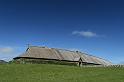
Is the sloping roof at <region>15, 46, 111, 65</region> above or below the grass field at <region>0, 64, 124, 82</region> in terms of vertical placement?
above

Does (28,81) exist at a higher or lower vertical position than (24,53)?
lower

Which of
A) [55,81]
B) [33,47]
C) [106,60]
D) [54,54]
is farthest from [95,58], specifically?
[55,81]

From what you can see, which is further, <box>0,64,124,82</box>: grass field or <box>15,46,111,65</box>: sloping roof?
<box>15,46,111,65</box>: sloping roof

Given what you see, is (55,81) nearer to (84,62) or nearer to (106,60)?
(84,62)

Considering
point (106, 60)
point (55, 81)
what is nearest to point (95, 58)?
point (106, 60)

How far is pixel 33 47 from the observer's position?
282 ft

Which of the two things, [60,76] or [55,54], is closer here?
[60,76]

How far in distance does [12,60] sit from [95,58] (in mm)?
33181

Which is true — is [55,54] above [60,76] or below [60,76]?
above

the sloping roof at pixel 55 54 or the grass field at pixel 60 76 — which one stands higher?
Result: the sloping roof at pixel 55 54

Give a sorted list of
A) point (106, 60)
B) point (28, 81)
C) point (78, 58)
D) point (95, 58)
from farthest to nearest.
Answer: point (106, 60) → point (95, 58) → point (78, 58) → point (28, 81)

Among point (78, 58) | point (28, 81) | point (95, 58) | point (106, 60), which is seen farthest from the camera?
point (106, 60)

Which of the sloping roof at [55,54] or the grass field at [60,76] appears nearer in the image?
the grass field at [60,76]

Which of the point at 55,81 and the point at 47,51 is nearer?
the point at 55,81
